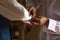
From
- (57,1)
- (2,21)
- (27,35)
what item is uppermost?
(57,1)

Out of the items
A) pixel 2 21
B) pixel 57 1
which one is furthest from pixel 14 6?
pixel 57 1

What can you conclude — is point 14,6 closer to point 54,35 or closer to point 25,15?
point 25,15

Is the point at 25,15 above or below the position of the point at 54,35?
above

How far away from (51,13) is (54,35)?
13cm

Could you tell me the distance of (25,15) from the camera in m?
0.54

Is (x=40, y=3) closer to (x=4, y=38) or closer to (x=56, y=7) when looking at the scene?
(x=56, y=7)

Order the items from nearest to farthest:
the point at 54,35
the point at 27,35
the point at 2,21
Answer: the point at 2,21 → the point at 54,35 → the point at 27,35

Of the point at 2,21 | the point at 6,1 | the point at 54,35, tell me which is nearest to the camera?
the point at 6,1

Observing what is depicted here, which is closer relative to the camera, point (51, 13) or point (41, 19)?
point (41, 19)

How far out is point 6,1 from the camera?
1.64ft

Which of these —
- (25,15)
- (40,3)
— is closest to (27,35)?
(40,3)

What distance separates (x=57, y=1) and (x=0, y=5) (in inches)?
16.0

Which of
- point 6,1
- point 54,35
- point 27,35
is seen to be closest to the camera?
point 6,1

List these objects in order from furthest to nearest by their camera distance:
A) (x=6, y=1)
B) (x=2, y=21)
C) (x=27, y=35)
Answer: (x=27, y=35) → (x=2, y=21) → (x=6, y=1)
